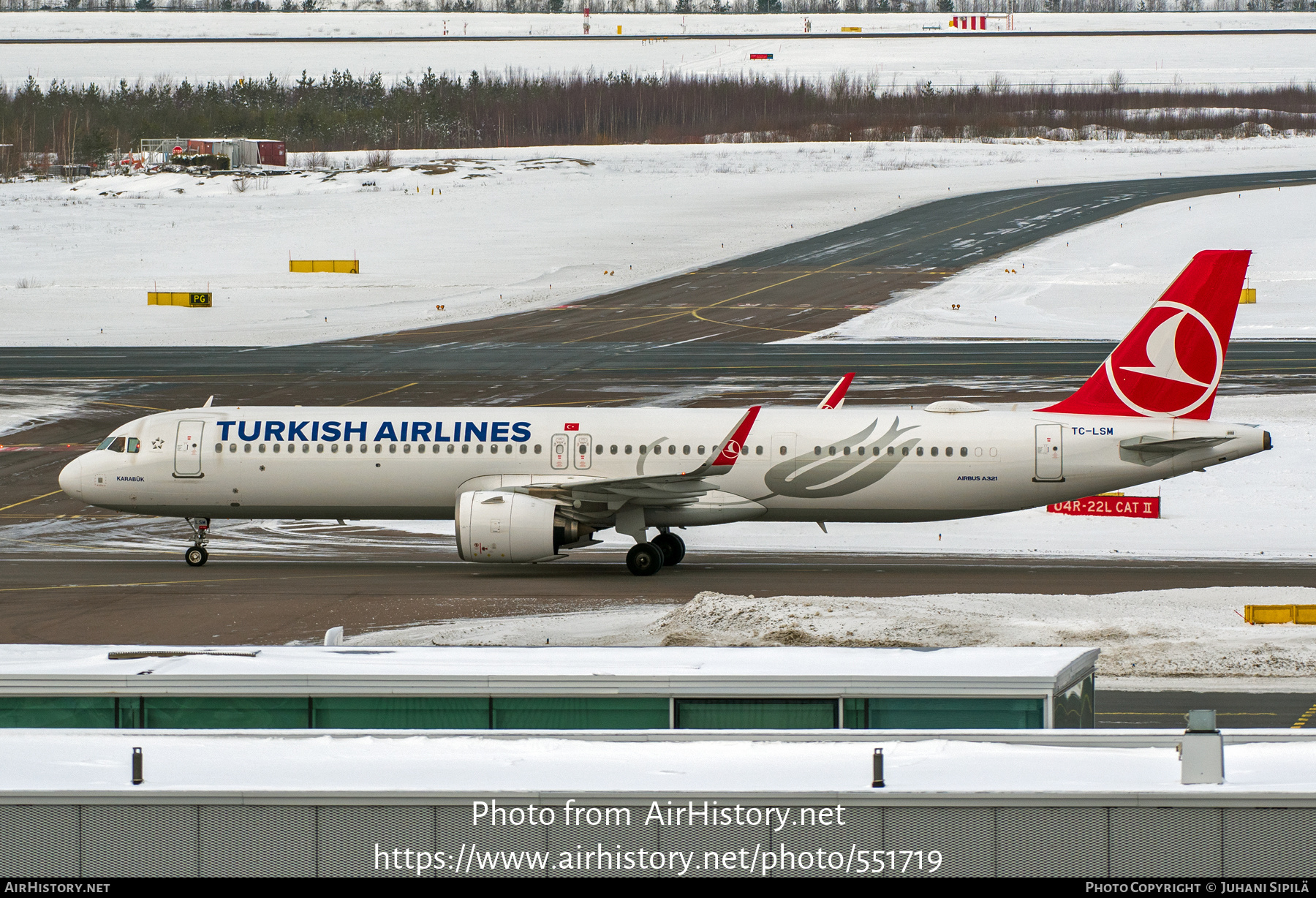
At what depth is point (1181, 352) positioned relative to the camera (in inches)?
1528

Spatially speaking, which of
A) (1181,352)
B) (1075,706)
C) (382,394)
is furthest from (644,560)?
(382,394)

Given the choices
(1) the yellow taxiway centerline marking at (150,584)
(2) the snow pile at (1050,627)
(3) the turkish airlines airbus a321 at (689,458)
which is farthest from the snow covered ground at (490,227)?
(2) the snow pile at (1050,627)

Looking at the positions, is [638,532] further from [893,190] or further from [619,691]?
[893,190]

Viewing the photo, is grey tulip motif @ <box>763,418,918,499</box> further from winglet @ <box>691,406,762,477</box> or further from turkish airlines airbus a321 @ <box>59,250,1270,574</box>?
winglet @ <box>691,406,762,477</box>

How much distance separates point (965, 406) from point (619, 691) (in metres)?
25.8

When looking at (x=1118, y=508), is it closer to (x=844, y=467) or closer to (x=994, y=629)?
(x=844, y=467)

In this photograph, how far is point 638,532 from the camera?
39.4 m

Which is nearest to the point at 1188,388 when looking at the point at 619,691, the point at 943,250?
the point at 619,691

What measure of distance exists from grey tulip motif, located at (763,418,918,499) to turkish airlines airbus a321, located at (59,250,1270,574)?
1.7 inches

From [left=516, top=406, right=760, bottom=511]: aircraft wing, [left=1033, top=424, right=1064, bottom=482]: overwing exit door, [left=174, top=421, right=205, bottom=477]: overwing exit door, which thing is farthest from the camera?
[left=174, top=421, right=205, bottom=477]: overwing exit door

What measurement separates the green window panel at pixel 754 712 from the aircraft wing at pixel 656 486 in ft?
71.7

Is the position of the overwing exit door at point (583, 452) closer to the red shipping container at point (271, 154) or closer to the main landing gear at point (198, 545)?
the main landing gear at point (198, 545)

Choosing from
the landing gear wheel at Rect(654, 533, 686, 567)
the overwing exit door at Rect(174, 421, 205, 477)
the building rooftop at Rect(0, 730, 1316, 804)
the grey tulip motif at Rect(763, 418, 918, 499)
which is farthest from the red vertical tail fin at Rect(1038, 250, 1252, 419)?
the building rooftop at Rect(0, 730, 1316, 804)

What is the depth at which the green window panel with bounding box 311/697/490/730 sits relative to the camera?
16.2 m
